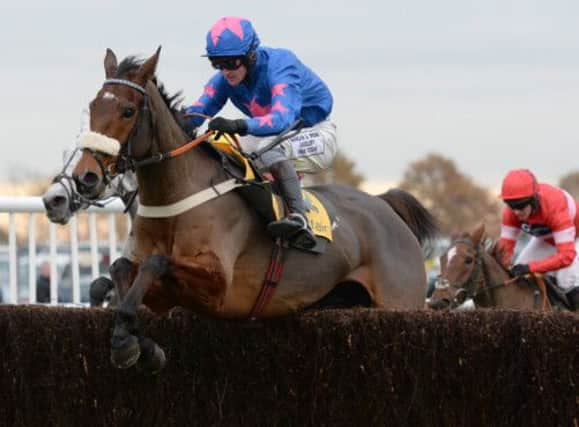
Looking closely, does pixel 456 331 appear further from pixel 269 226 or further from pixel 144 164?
pixel 144 164

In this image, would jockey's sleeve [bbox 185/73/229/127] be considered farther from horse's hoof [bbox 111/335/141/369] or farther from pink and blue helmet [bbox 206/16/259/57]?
horse's hoof [bbox 111/335/141/369]

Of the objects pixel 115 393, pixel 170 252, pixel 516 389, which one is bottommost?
pixel 115 393

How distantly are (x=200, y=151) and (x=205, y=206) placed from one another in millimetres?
354

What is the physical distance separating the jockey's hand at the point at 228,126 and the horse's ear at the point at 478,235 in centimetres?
478

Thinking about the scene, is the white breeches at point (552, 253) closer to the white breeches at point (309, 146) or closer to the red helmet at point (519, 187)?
the red helmet at point (519, 187)

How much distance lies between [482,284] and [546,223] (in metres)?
0.75

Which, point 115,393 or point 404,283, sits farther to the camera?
point 404,283

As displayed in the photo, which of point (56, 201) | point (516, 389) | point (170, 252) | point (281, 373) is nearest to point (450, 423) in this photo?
point (516, 389)

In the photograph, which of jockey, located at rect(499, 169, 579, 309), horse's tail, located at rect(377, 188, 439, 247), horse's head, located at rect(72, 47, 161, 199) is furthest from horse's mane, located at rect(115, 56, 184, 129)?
jockey, located at rect(499, 169, 579, 309)

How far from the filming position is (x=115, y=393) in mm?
7707

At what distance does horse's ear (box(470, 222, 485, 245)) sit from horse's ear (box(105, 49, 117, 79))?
17.0 feet

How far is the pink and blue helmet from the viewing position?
7.21 meters

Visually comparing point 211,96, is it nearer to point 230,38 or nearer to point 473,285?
point 230,38

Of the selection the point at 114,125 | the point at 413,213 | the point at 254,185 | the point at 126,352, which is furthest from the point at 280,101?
the point at 413,213
